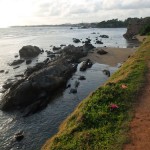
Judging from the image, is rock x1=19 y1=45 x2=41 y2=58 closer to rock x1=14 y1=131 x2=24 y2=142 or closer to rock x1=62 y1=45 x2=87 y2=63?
rock x1=62 y1=45 x2=87 y2=63

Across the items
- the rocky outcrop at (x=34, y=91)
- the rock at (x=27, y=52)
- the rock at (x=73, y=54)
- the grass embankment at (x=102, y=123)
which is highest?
the grass embankment at (x=102, y=123)

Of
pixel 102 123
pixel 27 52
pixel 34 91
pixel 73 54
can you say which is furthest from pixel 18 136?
pixel 27 52

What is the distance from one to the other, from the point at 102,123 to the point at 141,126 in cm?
343

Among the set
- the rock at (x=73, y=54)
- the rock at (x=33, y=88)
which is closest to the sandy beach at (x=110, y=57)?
the rock at (x=73, y=54)

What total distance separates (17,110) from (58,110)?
6370mm

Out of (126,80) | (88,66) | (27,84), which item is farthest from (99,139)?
(88,66)

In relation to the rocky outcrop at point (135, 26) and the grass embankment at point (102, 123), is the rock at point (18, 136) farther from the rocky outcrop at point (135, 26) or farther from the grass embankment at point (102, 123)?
the rocky outcrop at point (135, 26)

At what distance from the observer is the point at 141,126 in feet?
74.0

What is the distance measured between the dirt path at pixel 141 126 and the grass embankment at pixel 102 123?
610 millimetres

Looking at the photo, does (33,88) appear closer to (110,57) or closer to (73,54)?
(73,54)

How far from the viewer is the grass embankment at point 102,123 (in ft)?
67.9

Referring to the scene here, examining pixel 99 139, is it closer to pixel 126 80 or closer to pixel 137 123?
pixel 137 123

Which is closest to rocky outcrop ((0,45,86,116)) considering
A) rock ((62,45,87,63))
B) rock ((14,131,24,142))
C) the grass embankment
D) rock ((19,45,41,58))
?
rock ((14,131,24,142))

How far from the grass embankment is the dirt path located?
610 mm
